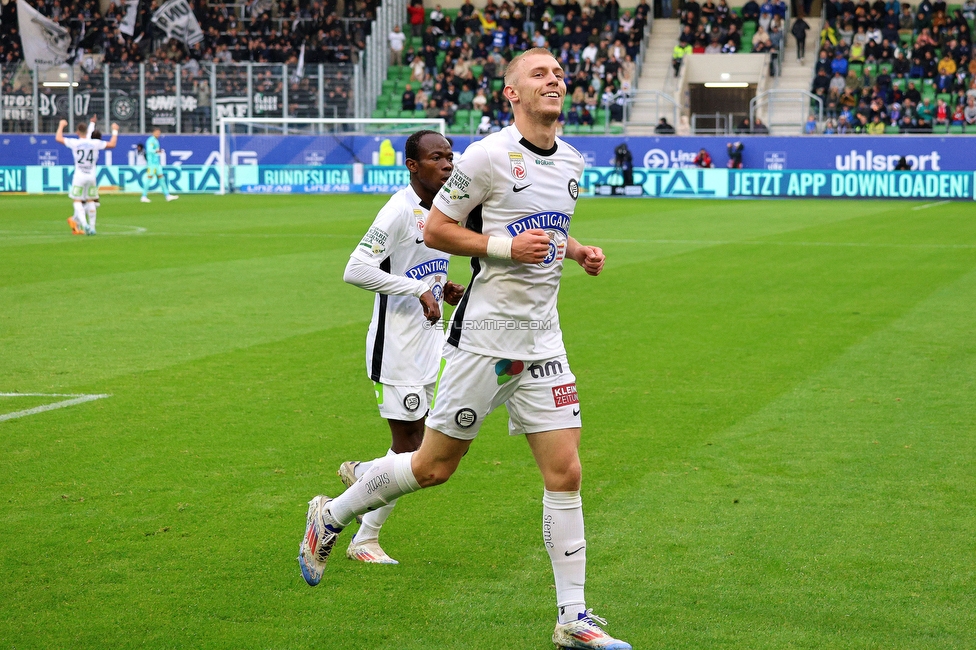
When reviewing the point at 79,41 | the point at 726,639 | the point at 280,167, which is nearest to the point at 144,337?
the point at 726,639

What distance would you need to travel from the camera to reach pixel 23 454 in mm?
6855

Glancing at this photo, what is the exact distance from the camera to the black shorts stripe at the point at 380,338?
17.7 feet

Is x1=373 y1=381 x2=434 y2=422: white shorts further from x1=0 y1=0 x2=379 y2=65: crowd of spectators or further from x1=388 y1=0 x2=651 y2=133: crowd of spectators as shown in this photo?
x1=0 y1=0 x2=379 y2=65: crowd of spectators

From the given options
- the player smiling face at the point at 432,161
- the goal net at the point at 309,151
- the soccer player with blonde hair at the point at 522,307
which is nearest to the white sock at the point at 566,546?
the soccer player with blonde hair at the point at 522,307

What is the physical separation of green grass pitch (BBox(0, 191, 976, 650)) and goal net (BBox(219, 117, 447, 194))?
26.0 metres

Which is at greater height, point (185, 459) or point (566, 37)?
point (566, 37)

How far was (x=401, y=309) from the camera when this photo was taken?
5.48 m

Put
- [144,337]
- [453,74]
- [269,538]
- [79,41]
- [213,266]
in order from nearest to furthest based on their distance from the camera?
[269,538] < [144,337] < [213,266] < [453,74] < [79,41]

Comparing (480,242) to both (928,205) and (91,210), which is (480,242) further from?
(928,205)

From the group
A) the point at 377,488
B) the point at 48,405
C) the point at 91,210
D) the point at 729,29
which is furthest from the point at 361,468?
the point at 729,29

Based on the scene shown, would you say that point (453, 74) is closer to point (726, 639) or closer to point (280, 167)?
point (280, 167)

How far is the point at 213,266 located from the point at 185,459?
422 inches

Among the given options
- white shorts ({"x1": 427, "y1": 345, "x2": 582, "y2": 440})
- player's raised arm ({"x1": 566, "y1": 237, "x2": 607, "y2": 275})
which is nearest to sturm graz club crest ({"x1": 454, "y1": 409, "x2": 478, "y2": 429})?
white shorts ({"x1": 427, "y1": 345, "x2": 582, "y2": 440})

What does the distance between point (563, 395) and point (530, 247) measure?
0.59 m
